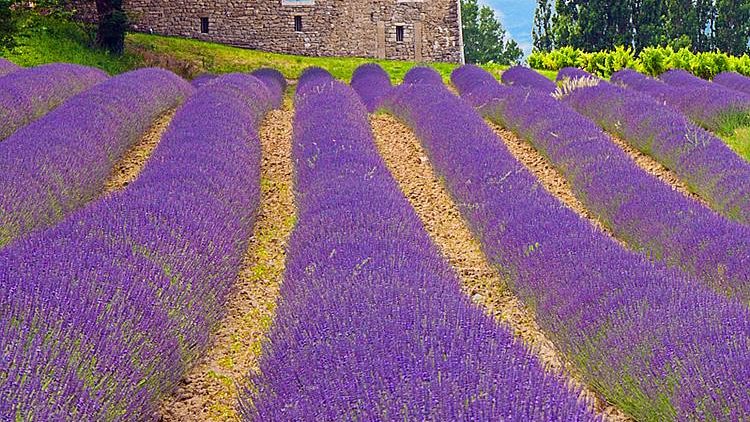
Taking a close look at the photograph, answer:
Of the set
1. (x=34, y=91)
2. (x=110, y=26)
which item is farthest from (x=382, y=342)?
(x=110, y=26)

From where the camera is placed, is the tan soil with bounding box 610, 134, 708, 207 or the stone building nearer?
the tan soil with bounding box 610, 134, 708, 207

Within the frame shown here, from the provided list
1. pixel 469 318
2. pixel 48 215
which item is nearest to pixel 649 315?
pixel 469 318

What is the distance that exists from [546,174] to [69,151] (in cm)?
395

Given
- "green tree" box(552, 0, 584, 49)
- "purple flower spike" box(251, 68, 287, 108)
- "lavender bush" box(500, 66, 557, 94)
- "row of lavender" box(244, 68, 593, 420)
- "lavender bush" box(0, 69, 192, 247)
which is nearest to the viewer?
"row of lavender" box(244, 68, 593, 420)

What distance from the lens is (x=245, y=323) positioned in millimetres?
4156

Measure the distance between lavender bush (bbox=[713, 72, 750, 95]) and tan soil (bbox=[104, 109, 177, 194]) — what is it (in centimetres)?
842

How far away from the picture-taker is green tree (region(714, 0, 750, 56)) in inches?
1148

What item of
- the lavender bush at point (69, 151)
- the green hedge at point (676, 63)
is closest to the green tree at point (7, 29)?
the lavender bush at point (69, 151)

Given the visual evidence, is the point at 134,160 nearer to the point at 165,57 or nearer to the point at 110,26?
the point at 110,26

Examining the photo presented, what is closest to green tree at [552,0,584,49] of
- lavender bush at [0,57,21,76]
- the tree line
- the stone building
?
the tree line

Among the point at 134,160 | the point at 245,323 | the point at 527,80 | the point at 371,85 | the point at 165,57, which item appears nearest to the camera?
the point at 245,323

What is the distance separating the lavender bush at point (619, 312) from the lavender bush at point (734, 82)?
808 cm

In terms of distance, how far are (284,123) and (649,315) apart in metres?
6.67

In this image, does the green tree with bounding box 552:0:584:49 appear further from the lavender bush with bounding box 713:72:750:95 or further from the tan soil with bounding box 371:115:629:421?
the tan soil with bounding box 371:115:629:421
